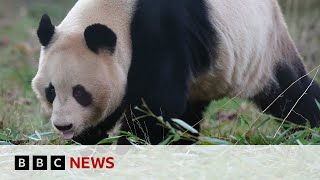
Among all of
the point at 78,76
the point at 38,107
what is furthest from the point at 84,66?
the point at 38,107

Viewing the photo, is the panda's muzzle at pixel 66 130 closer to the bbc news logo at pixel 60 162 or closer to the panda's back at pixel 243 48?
the bbc news logo at pixel 60 162

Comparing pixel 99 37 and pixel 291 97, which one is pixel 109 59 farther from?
pixel 291 97

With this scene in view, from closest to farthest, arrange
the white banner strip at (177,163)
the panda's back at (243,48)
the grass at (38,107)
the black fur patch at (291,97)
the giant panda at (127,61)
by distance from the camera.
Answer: the white banner strip at (177,163) < the grass at (38,107) < the giant panda at (127,61) < the panda's back at (243,48) < the black fur patch at (291,97)

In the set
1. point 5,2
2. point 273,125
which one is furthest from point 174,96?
point 5,2

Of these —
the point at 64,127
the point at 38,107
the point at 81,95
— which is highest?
the point at 81,95

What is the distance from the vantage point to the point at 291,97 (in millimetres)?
6523

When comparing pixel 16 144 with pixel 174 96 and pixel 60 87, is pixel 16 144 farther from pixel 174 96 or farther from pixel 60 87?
pixel 174 96

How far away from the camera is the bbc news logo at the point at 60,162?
13.8ft

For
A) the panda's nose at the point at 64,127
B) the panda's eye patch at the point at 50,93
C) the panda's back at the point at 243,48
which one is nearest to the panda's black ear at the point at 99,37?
the panda's eye patch at the point at 50,93

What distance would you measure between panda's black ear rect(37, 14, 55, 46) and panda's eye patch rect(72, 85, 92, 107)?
47 centimetres

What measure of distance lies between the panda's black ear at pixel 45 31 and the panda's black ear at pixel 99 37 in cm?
30

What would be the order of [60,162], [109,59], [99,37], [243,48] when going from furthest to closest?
[243,48]
[109,59]
[99,37]
[60,162]

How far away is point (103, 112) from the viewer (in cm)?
517

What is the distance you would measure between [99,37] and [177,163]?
143cm
